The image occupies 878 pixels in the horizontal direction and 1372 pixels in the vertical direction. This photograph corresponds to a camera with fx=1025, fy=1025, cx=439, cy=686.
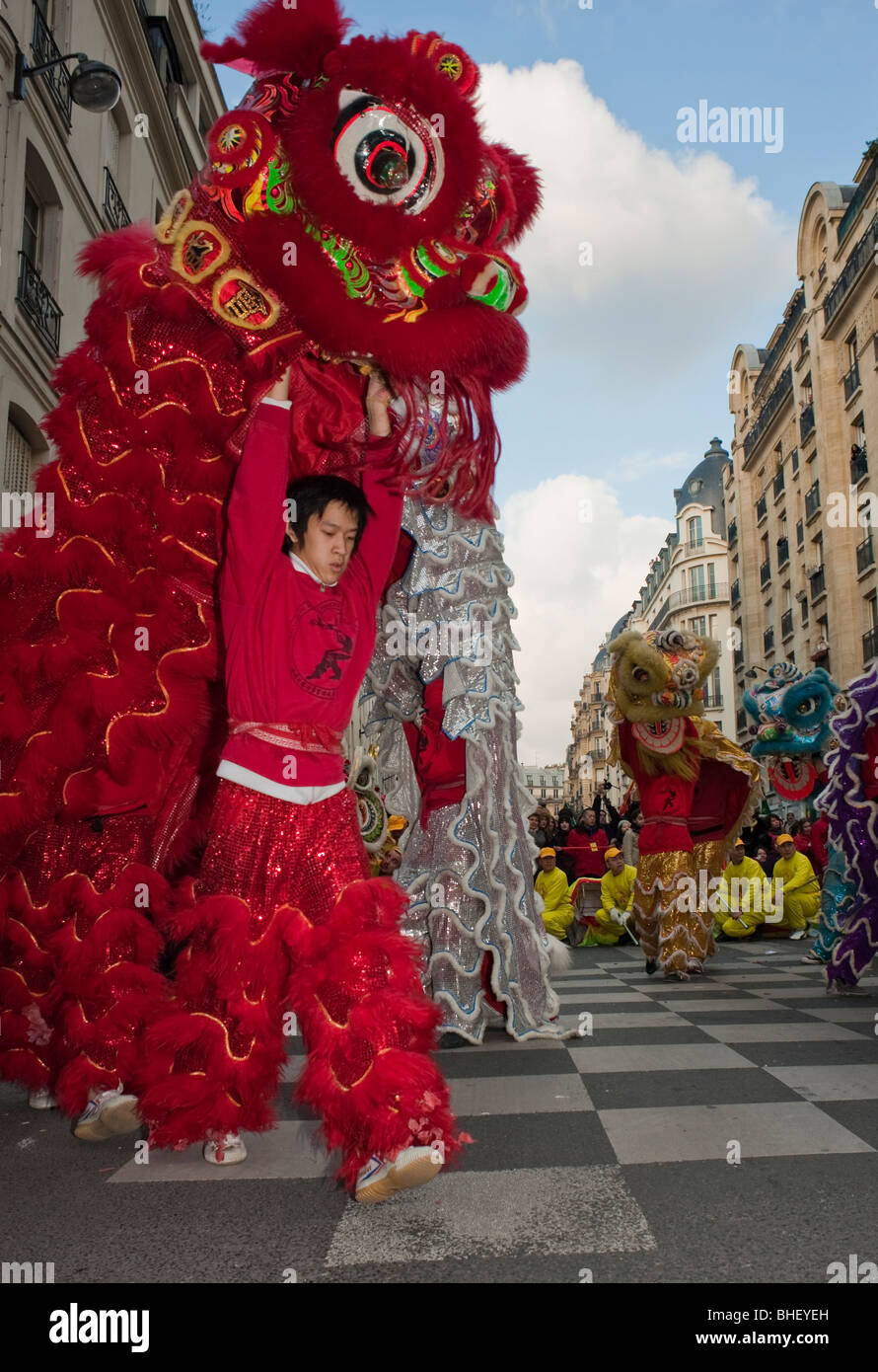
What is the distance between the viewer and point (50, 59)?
33.1 ft

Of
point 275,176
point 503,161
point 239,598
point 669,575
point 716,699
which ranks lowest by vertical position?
point 239,598

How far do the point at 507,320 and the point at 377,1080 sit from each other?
161cm

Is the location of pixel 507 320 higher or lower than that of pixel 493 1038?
higher

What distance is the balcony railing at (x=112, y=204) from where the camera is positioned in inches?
500

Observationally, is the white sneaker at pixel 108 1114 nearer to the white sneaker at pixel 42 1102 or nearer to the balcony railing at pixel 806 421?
the white sneaker at pixel 42 1102

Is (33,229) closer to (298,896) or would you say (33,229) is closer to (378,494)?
(378,494)

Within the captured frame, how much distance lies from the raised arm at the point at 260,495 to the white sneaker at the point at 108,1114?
115cm

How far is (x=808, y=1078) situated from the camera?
2838mm

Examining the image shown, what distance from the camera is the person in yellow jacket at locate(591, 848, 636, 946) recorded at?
8.88 meters

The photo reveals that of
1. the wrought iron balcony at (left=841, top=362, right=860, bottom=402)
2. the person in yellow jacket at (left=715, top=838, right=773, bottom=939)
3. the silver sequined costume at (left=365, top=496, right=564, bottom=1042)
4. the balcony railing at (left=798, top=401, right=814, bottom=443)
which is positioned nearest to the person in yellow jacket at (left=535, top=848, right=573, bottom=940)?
the person in yellow jacket at (left=715, top=838, right=773, bottom=939)

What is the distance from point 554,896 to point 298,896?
7.33m

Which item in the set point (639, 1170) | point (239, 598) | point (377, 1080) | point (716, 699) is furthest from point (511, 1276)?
point (716, 699)

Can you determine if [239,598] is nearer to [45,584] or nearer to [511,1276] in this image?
[45,584]

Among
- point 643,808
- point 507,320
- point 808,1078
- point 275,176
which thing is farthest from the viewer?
point 643,808
